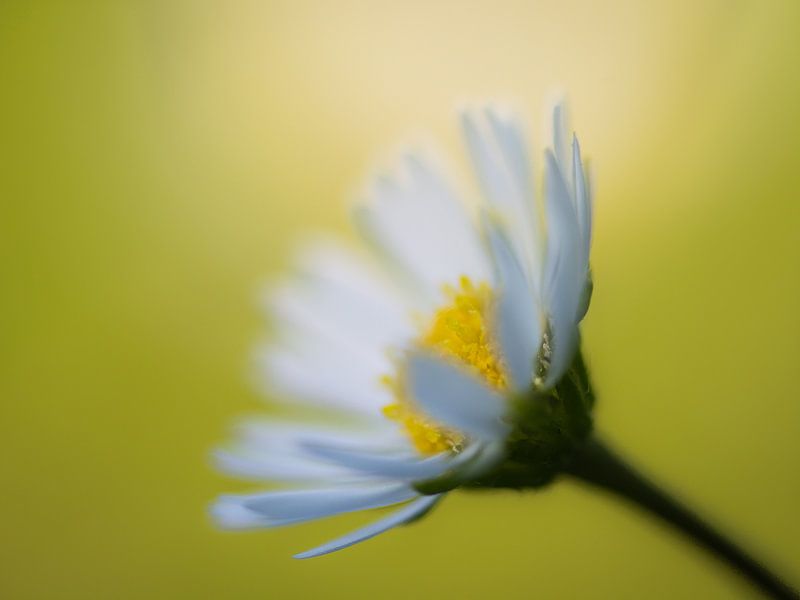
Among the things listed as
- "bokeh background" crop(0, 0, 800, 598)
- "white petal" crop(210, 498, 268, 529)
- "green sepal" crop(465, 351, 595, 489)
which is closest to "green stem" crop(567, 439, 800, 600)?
"green sepal" crop(465, 351, 595, 489)

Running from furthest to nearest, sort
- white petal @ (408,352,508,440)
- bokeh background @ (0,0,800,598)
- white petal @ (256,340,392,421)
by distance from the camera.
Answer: bokeh background @ (0,0,800,598) → white petal @ (256,340,392,421) → white petal @ (408,352,508,440)

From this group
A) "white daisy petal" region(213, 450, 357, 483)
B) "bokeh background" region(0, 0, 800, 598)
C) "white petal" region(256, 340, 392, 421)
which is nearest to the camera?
"white daisy petal" region(213, 450, 357, 483)

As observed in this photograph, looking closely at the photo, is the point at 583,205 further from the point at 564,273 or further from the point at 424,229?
the point at 424,229

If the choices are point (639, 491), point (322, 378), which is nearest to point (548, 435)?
point (639, 491)

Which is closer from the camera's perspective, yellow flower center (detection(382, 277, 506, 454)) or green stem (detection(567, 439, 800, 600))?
green stem (detection(567, 439, 800, 600))

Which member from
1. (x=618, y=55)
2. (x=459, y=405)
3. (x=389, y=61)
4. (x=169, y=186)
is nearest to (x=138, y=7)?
(x=169, y=186)

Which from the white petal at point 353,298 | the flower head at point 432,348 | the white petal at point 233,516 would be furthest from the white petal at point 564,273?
the white petal at point 353,298

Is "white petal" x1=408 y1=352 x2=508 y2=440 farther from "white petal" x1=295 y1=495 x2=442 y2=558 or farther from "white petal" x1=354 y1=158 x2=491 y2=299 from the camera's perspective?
"white petal" x1=354 y1=158 x2=491 y2=299

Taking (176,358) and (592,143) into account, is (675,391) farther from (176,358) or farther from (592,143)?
(176,358)

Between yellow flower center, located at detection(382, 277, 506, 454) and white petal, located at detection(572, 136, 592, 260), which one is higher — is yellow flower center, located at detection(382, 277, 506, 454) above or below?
above
